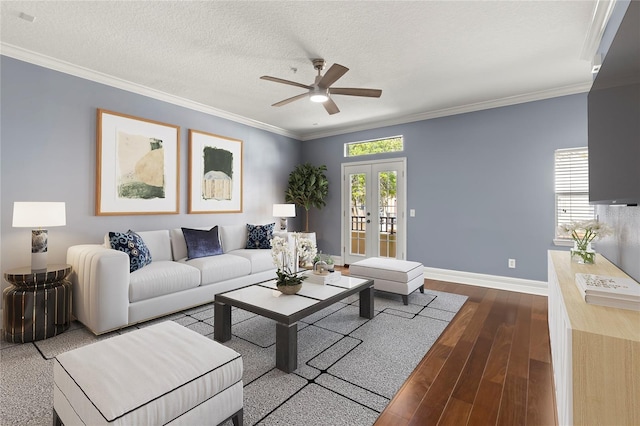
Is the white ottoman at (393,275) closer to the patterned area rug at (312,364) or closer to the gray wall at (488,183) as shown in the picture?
the patterned area rug at (312,364)

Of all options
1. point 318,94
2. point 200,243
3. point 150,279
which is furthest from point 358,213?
point 150,279

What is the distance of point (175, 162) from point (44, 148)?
4.61 ft

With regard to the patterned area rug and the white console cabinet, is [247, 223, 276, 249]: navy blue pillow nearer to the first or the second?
the patterned area rug

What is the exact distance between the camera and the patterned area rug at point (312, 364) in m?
1.75

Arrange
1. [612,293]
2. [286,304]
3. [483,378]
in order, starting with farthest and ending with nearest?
1. [286,304]
2. [483,378]
3. [612,293]

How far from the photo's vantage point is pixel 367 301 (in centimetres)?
316

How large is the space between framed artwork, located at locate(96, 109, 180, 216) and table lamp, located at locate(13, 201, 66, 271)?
797 millimetres

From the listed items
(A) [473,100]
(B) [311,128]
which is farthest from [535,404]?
(B) [311,128]

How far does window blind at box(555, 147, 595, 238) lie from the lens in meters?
3.87

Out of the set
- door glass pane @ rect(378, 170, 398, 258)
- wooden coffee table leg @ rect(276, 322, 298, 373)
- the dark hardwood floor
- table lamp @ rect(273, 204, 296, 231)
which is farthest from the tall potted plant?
wooden coffee table leg @ rect(276, 322, 298, 373)

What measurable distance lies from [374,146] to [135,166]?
394 cm

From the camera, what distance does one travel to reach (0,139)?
9.47 feet

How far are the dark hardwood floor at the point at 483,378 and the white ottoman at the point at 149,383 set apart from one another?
2.93ft

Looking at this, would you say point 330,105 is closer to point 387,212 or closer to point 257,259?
point 257,259
